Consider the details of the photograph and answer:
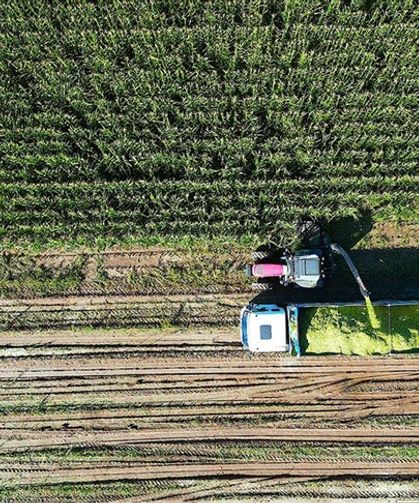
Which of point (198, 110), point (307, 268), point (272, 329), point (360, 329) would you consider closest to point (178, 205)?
point (198, 110)

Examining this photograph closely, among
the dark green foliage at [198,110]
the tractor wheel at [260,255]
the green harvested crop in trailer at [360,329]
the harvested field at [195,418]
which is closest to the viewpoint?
the green harvested crop in trailer at [360,329]

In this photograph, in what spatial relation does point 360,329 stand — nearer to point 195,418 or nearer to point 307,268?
point 307,268

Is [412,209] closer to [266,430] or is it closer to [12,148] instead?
[266,430]

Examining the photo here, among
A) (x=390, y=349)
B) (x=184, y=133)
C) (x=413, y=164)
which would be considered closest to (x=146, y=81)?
(x=184, y=133)

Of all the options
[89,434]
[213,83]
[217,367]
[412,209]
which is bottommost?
[89,434]

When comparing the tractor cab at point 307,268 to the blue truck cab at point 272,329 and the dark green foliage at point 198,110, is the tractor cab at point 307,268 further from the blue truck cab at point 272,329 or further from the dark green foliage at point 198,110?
the dark green foliage at point 198,110

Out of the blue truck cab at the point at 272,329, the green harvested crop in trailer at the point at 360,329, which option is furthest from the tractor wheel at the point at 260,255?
the green harvested crop in trailer at the point at 360,329

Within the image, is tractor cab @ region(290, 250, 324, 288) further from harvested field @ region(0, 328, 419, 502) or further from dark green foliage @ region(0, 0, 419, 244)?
harvested field @ region(0, 328, 419, 502)
